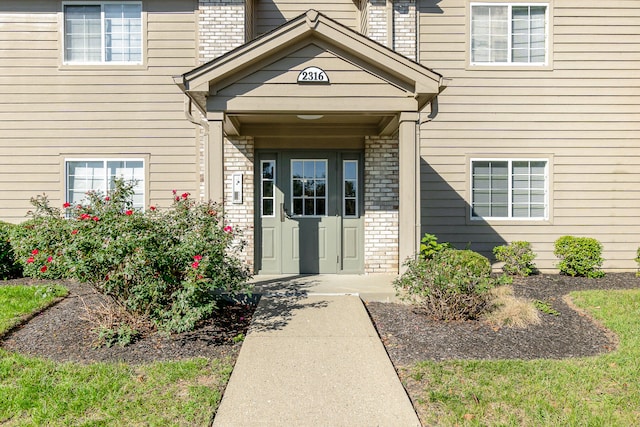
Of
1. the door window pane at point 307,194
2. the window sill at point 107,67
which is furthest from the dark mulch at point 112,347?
the window sill at point 107,67

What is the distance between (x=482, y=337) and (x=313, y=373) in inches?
80.8

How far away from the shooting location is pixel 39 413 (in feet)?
10.1

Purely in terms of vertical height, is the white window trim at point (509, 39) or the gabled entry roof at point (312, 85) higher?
the white window trim at point (509, 39)

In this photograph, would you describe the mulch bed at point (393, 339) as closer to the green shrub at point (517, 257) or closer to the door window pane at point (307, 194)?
the green shrub at point (517, 257)

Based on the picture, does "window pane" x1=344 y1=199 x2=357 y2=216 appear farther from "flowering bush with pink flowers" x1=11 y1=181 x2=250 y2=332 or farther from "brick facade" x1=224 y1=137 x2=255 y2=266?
"flowering bush with pink flowers" x1=11 y1=181 x2=250 y2=332

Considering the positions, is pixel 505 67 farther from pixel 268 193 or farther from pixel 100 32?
pixel 100 32

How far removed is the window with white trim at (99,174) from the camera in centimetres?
797

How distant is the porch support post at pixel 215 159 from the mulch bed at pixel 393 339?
1657mm

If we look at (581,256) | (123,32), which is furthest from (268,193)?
(581,256)

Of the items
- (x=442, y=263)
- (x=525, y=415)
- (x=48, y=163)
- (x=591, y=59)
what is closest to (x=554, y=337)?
(x=442, y=263)

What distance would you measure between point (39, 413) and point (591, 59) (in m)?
10.3

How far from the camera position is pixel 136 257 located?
418 centimetres

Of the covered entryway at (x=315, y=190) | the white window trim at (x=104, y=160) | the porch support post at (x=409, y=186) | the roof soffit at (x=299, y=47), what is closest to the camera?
the roof soffit at (x=299, y=47)

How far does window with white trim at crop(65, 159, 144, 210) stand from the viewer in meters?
7.97
